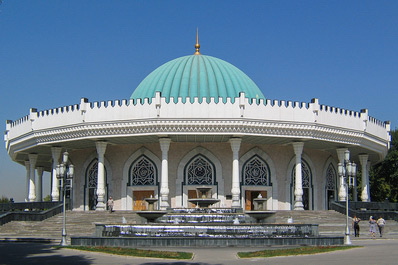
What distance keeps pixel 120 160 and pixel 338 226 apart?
13.9 m

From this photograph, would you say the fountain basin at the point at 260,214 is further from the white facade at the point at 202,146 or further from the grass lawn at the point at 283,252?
the grass lawn at the point at 283,252

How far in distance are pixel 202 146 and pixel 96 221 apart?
8.44 meters

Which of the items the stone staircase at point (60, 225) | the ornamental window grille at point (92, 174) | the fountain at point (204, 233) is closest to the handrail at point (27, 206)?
the stone staircase at point (60, 225)

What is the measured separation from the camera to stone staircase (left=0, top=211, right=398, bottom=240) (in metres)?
25.6

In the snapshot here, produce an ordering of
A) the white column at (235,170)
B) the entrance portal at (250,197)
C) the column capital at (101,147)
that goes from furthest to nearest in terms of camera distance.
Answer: the entrance portal at (250,197)
the column capital at (101,147)
the white column at (235,170)

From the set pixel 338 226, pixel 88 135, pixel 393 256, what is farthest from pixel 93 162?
pixel 393 256

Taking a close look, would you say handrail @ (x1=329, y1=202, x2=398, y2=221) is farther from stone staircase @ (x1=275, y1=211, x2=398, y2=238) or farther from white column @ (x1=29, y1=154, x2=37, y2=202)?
white column @ (x1=29, y1=154, x2=37, y2=202)

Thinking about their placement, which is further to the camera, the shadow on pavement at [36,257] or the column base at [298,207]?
the column base at [298,207]

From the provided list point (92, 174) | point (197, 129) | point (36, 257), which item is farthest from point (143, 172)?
point (36, 257)

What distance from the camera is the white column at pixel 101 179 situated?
31.2 metres

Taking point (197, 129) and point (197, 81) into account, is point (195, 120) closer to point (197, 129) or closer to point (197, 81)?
point (197, 129)

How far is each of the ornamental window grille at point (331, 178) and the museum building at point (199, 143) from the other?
65mm

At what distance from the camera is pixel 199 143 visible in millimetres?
33438

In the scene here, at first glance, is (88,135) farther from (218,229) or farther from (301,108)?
(218,229)
